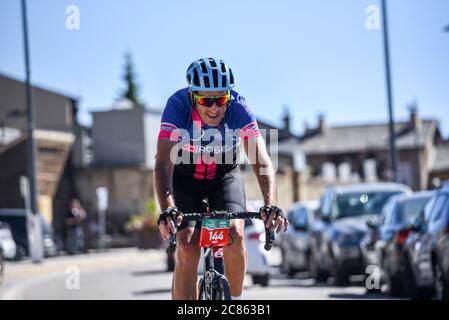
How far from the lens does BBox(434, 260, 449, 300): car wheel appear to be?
34.6ft

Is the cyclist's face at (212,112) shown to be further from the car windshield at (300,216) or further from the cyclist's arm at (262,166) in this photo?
the car windshield at (300,216)

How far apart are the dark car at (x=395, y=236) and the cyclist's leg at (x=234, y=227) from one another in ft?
23.2

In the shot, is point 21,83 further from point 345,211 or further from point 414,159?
point 414,159

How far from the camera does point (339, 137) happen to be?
107m

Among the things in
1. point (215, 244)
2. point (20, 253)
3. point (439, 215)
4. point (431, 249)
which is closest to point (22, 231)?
point (20, 253)

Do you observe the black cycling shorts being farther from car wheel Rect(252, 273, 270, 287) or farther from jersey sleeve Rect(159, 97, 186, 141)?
car wheel Rect(252, 273, 270, 287)

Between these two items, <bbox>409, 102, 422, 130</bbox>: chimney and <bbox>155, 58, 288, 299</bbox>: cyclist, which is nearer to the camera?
<bbox>155, 58, 288, 299</bbox>: cyclist

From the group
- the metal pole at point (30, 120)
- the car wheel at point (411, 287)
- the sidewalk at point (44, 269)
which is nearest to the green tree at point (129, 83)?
the sidewalk at point (44, 269)

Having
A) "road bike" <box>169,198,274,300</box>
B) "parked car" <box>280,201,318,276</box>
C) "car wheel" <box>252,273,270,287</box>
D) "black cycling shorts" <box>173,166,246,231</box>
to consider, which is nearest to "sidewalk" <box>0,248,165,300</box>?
"car wheel" <box>252,273,270,287</box>

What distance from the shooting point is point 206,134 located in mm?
6684

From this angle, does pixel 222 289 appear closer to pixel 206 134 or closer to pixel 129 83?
pixel 206 134

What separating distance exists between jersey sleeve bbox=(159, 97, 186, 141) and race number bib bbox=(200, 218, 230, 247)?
0.58 meters

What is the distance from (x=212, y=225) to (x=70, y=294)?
9783 mm

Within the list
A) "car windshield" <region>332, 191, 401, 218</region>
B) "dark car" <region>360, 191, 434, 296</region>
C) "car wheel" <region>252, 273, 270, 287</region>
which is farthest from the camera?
"car windshield" <region>332, 191, 401, 218</region>
